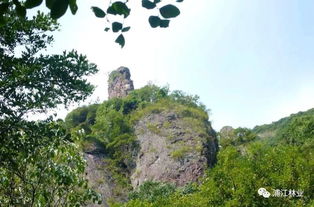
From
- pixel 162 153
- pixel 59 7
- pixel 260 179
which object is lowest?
pixel 260 179

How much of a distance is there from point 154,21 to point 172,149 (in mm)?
46427

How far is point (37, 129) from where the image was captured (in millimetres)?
9391

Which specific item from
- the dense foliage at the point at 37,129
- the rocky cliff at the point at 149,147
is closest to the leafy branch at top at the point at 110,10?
the dense foliage at the point at 37,129

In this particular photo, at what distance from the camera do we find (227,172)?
52.0ft

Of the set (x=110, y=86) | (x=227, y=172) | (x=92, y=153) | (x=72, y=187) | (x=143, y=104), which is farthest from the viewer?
(x=110, y=86)

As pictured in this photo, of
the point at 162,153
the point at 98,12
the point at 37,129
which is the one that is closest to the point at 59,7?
the point at 98,12

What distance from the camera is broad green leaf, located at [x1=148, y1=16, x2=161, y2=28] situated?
2.42 metres

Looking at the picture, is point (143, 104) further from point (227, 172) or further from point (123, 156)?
point (227, 172)

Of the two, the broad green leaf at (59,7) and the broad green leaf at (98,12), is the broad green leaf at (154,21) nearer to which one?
the broad green leaf at (98,12)

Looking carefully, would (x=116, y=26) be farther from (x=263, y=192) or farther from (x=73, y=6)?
(x=263, y=192)

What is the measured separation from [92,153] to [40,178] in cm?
4338

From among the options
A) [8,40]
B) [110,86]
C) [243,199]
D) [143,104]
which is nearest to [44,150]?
[8,40]

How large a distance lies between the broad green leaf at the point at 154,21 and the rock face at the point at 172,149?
1699 inches

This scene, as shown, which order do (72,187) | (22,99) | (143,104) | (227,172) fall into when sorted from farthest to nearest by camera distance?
(143,104) < (227,172) < (22,99) < (72,187)
